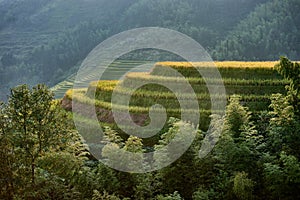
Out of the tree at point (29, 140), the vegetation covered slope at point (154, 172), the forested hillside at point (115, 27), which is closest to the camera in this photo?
the tree at point (29, 140)

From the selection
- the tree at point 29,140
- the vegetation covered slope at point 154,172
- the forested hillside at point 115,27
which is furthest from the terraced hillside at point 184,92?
the forested hillside at point 115,27

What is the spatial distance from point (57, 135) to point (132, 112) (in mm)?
4939

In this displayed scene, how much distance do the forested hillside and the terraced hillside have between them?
3459cm

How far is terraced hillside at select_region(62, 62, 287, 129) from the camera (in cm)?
1176

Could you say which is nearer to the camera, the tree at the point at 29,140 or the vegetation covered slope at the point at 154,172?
the tree at the point at 29,140

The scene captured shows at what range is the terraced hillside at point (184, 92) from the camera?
11.8 metres

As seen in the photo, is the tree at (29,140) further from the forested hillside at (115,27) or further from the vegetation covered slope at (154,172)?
the forested hillside at (115,27)

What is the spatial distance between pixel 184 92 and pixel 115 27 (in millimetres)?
57720

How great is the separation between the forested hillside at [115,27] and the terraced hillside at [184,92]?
34.6 m

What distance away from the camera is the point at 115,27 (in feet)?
226

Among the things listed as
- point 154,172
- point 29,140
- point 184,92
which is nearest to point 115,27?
point 184,92

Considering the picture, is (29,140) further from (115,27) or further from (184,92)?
(115,27)

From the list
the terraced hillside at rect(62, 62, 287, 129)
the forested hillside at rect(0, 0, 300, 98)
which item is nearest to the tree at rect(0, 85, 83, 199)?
the terraced hillside at rect(62, 62, 287, 129)

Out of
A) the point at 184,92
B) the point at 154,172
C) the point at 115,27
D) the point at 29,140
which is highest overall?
the point at 115,27
